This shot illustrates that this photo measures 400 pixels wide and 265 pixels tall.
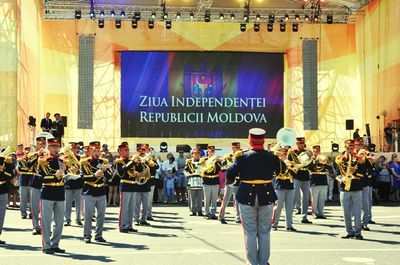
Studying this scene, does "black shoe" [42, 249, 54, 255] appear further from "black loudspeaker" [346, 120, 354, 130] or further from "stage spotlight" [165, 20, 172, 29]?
"black loudspeaker" [346, 120, 354, 130]

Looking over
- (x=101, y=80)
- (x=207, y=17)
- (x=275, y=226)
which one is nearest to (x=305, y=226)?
(x=275, y=226)

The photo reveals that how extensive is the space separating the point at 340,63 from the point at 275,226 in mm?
21082

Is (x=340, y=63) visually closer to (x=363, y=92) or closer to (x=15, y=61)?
(x=363, y=92)

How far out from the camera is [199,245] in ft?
36.9

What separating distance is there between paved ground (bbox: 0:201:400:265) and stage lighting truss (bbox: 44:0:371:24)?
16.1 metres

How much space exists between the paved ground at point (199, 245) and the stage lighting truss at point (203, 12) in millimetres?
16122

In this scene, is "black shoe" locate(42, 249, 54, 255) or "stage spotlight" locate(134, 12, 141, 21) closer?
"black shoe" locate(42, 249, 54, 255)

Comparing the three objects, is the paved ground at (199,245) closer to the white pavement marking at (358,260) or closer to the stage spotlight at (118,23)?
the white pavement marking at (358,260)

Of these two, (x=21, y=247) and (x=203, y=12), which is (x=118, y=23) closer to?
(x=203, y=12)

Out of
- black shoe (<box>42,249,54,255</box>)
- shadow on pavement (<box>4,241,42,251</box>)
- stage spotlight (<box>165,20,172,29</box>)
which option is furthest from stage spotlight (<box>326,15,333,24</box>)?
black shoe (<box>42,249,54,255</box>)

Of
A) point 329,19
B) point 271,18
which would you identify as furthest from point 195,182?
point 329,19

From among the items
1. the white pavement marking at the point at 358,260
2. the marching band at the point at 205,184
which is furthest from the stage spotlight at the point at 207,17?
the white pavement marking at the point at 358,260

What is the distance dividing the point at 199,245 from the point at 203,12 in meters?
20.5

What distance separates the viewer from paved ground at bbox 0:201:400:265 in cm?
975
